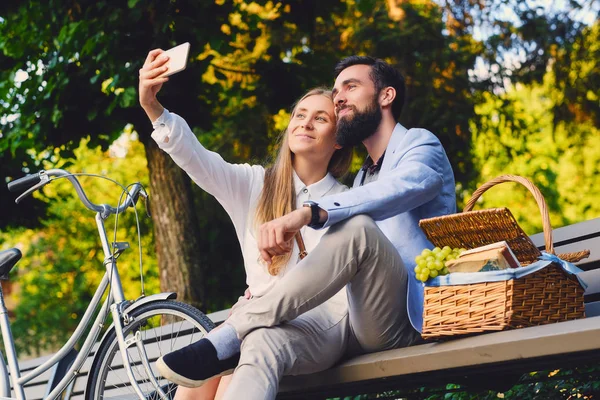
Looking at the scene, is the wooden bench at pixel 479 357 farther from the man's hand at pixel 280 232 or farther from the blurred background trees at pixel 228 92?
the blurred background trees at pixel 228 92

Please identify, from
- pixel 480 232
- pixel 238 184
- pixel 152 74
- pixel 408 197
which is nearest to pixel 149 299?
pixel 238 184

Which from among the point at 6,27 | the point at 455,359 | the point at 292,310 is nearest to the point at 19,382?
the point at 292,310

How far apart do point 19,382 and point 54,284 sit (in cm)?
1417

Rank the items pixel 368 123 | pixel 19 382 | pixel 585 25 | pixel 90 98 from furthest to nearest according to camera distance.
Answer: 1. pixel 585 25
2. pixel 90 98
3. pixel 19 382
4. pixel 368 123

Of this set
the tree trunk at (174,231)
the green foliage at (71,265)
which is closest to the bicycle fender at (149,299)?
the tree trunk at (174,231)

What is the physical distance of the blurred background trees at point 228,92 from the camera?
22.0ft

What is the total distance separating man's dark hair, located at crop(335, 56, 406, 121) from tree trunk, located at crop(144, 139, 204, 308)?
352cm

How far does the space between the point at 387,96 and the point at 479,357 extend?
1456mm

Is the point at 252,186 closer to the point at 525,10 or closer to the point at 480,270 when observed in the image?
the point at 480,270

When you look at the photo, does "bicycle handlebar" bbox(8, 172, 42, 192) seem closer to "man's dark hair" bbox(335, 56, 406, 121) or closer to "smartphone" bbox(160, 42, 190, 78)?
"smartphone" bbox(160, 42, 190, 78)

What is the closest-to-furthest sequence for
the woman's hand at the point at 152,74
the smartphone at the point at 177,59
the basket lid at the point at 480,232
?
the basket lid at the point at 480,232 → the smartphone at the point at 177,59 → the woman's hand at the point at 152,74

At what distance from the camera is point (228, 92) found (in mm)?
8023

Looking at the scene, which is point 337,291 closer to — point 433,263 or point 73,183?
point 433,263

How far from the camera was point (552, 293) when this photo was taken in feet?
9.03
